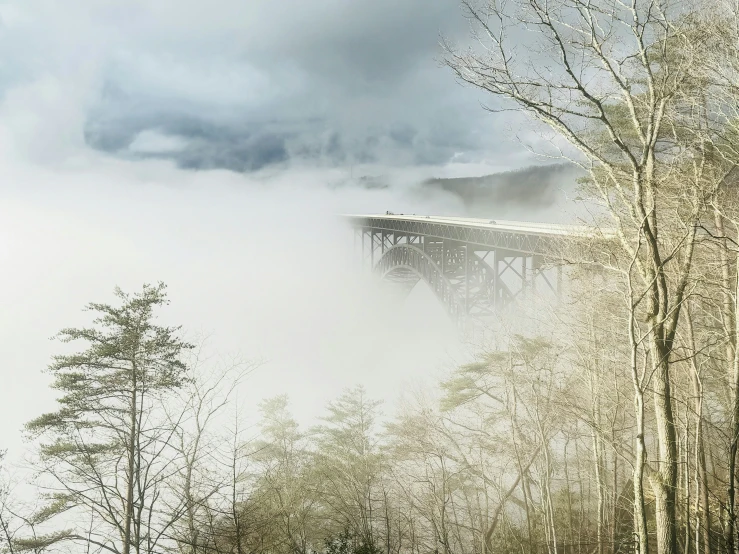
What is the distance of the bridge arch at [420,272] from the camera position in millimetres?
26406

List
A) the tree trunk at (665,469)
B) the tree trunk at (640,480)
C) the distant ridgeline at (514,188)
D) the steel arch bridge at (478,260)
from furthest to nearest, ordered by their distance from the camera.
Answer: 1. the distant ridgeline at (514,188)
2. the steel arch bridge at (478,260)
3. the tree trunk at (665,469)
4. the tree trunk at (640,480)

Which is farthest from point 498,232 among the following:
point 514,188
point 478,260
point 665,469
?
point 514,188

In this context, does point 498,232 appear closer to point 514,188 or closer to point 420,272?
point 420,272

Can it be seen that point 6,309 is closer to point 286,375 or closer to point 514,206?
point 286,375

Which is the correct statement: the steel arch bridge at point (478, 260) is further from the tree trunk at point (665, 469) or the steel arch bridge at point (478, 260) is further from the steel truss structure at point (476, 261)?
the tree trunk at point (665, 469)

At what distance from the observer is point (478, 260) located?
24.9 m

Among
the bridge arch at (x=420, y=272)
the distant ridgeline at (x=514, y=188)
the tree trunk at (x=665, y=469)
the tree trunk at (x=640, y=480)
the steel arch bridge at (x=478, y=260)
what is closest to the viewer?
the tree trunk at (x=640, y=480)

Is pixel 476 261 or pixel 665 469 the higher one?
pixel 476 261

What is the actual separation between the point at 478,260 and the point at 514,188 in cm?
2203

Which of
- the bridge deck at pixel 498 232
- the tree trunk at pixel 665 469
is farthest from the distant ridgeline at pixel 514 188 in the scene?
the tree trunk at pixel 665 469

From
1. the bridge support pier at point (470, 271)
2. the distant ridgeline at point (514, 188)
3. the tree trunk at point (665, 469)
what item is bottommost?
the tree trunk at point (665, 469)

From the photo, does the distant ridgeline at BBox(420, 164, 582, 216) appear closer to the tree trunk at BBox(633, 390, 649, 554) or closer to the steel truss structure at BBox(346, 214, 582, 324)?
the steel truss structure at BBox(346, 214, 582, 324)

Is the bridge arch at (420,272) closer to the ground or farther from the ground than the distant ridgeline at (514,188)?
closer to the ground

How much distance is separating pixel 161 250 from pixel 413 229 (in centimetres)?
17359
